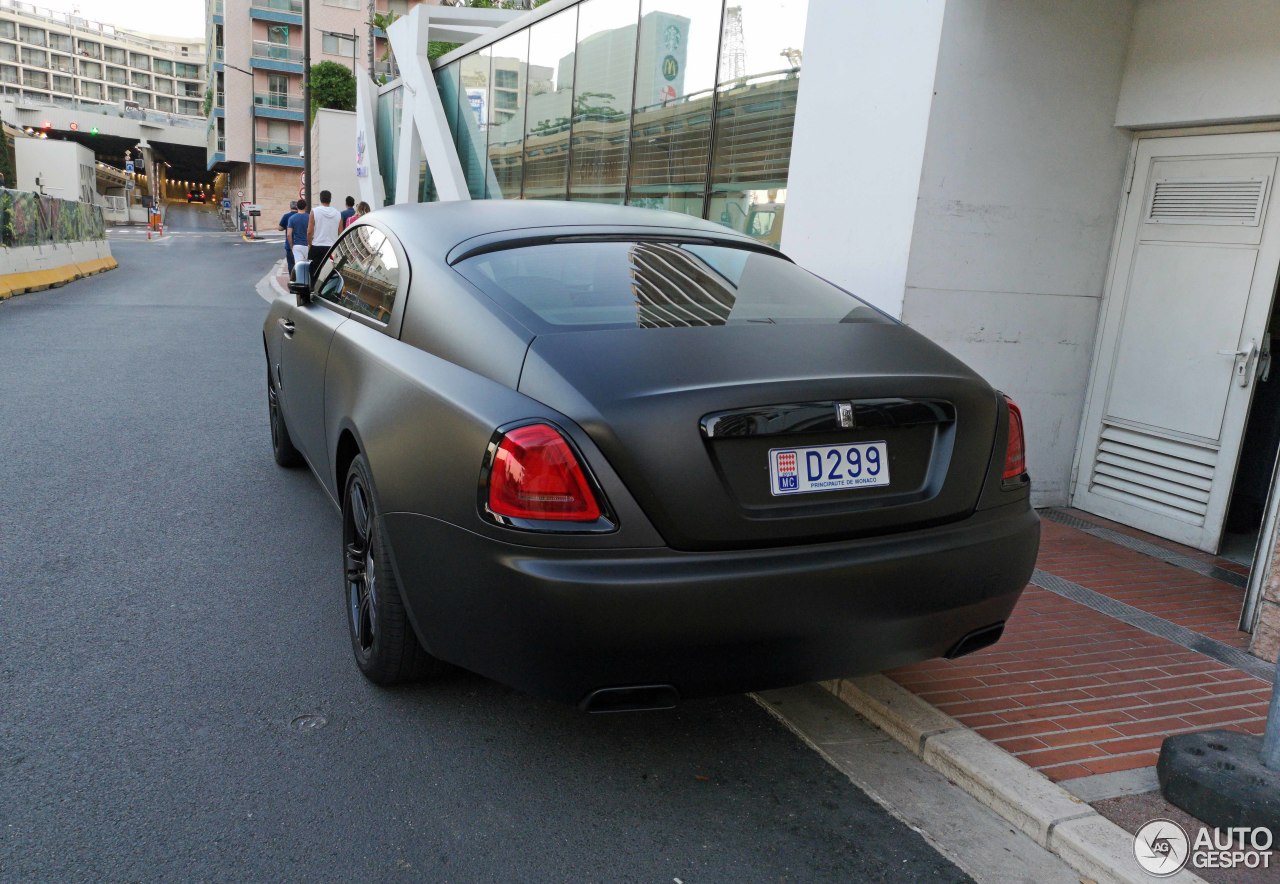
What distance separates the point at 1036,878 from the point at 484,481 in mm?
1725

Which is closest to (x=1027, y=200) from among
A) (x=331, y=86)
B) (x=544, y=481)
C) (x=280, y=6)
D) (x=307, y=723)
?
(x=544, y=481)

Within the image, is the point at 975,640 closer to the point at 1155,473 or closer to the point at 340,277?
the point at 340,277

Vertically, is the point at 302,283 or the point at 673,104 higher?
the point at 673,104

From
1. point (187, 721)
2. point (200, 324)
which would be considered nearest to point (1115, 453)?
point (187, 721)

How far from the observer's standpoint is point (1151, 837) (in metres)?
2.62

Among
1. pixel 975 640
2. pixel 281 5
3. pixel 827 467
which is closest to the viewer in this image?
pixel 827 467

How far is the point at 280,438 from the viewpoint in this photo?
6.02 metres

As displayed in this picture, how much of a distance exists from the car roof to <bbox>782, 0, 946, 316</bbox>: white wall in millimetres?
1862

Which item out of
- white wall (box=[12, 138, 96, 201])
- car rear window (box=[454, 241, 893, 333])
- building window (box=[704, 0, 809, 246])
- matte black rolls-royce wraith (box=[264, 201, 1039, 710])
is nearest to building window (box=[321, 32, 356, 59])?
white wall (box=[12, 138, 96, 201])

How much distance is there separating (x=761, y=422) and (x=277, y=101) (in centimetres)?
8395

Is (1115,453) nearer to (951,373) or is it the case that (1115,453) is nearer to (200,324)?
(951,373)

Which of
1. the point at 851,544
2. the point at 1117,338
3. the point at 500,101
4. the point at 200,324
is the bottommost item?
the point at 200,324

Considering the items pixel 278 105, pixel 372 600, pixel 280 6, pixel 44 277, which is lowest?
pixel 44 277

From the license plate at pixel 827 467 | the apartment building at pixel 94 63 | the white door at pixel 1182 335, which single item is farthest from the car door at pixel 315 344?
the apartment building at pixel 94 63
